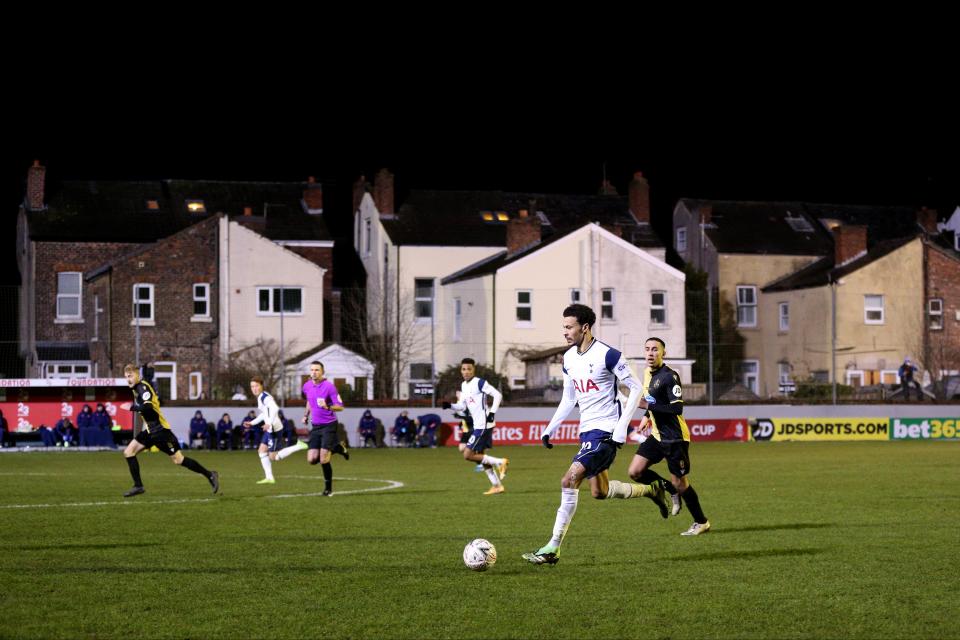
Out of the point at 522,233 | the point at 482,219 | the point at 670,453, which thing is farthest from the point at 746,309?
the point at 670,453

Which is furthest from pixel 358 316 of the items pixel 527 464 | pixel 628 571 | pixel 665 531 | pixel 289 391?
pixel 628 571

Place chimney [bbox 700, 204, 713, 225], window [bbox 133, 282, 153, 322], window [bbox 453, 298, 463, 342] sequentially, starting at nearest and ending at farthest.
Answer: window [bbox 133, 282, 153, 322]
window [bbox 453, 298, 463, 342]
chimney [bbox 700, 204, 713, 225]

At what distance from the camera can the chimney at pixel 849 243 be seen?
6506cm

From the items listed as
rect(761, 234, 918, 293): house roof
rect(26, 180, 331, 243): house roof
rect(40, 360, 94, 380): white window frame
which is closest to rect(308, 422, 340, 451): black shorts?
rect(40, 360, 94, 380): white window frame

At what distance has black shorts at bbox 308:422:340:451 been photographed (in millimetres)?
21906

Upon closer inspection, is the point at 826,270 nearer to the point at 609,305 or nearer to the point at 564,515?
the point at 609,305

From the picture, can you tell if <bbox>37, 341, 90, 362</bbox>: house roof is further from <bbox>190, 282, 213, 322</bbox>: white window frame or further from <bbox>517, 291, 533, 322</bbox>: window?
<bbox>517, 291, 533, 322</bbox>: window

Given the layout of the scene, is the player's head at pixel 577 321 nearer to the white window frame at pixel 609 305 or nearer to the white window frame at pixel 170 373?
the white window frame at pixel 609 305

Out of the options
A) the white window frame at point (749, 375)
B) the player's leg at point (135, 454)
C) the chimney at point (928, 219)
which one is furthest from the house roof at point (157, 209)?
the player's leg at point (135, 454)

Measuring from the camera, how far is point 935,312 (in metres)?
59.4

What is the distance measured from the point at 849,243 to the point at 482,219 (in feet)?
62.4

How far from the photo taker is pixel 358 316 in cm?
5191

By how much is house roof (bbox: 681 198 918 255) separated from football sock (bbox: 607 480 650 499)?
53.7 meters

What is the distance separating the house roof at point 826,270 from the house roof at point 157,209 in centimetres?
2348
